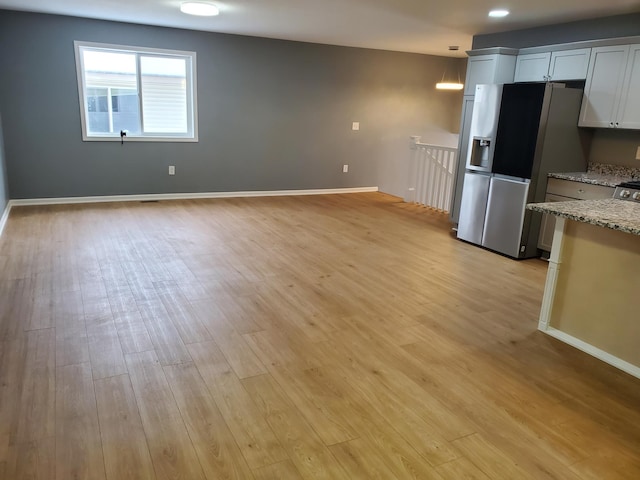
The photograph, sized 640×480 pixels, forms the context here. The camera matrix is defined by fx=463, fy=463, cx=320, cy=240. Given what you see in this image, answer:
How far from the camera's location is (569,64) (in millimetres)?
4711

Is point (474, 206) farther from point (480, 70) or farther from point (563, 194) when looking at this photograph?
point (480, 70)

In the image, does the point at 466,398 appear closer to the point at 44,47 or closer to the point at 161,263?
the point at 161,263

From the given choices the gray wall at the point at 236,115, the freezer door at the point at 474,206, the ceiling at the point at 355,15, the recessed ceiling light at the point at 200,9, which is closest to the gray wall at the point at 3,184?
the gray wall at the point at 236,115

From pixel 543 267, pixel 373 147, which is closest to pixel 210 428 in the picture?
pixel 543 267

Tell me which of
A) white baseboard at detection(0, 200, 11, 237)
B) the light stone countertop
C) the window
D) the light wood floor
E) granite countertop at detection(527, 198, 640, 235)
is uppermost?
the window

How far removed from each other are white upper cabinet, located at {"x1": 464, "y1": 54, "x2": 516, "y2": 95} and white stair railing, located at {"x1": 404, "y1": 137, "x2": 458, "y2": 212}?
133cm

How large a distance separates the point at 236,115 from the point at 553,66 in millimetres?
4391

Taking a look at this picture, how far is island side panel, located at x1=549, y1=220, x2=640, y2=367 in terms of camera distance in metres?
2.76

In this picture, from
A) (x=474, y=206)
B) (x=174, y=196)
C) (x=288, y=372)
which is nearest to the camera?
(x=288, y=372)

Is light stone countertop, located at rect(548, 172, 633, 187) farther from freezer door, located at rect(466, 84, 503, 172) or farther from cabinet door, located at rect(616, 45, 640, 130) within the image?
freezer door, located at rect(466, 84, 503, 172)

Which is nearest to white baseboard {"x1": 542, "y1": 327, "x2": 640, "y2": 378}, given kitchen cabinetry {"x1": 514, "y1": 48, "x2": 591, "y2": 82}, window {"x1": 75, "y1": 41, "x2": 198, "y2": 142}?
kitchen cabinetry {"x1": 514, "y1": 48, "x2": 591, "y2": 82}

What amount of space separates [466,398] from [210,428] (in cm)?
129

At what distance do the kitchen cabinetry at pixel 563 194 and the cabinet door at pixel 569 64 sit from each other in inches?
42.4

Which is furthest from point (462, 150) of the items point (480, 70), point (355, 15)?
point (355, 15)
